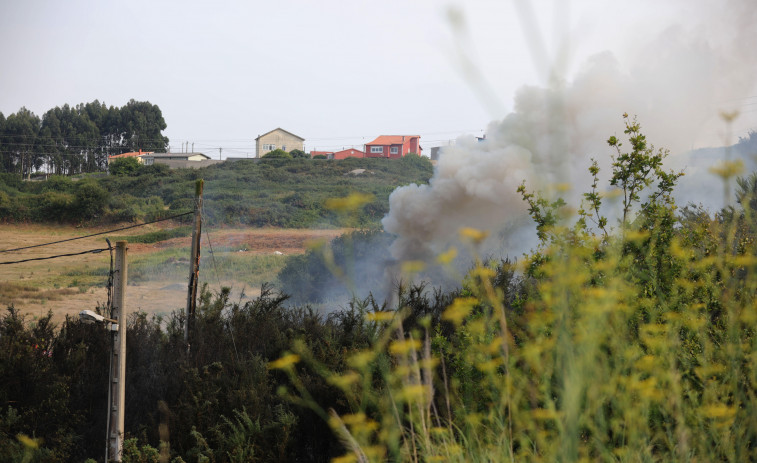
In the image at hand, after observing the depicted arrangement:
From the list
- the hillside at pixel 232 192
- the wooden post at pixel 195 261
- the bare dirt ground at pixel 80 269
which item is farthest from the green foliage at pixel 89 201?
the wooden post at pixel 195 261

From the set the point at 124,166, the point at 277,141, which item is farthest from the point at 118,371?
the point at 277,141

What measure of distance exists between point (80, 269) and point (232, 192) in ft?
63.7

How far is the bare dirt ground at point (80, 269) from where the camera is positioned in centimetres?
1848

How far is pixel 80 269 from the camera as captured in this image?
25.6 meters

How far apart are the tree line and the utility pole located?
5564 cm

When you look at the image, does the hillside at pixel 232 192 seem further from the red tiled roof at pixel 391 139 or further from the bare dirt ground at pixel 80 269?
the red tiled roof at pixel 391 139

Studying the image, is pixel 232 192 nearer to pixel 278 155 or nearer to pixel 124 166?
pixel 124 166

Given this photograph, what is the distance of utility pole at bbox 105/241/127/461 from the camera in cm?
761

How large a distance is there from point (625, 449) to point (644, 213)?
3857mm

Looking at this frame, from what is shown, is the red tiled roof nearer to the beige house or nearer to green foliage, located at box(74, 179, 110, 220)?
the beige house

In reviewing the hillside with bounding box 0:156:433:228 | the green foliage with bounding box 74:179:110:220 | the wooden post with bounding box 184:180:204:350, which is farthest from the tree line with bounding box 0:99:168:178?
the wooden post with bounding box 184:180:204:350

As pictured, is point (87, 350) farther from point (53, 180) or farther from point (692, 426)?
point (53, 180)

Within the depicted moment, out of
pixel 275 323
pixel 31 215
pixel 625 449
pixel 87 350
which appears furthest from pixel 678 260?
pixel 31 215

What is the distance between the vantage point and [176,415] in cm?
804
